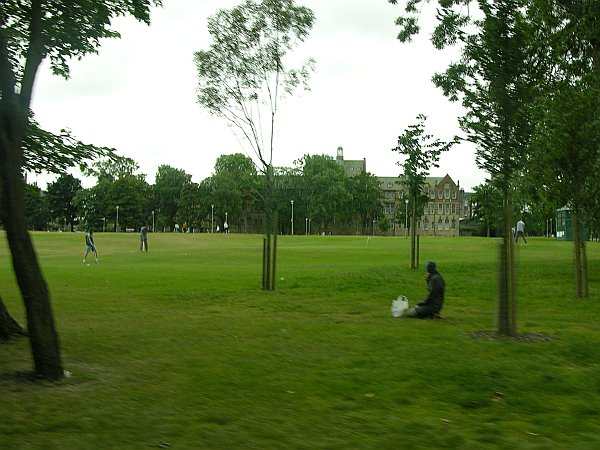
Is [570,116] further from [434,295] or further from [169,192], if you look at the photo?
[169,192]

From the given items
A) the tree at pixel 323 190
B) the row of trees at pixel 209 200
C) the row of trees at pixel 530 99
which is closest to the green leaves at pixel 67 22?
the row of trees at pixel 530 99

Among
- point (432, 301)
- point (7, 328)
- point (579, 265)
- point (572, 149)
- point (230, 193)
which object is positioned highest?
point (230, 193)

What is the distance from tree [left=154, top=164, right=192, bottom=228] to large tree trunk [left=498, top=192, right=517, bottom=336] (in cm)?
12977

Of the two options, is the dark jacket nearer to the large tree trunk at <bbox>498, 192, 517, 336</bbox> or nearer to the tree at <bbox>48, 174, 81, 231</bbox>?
the large tree trunk at <bbox>498, 192, 517, 336</bbox>

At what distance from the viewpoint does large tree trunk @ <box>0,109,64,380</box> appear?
7750mm

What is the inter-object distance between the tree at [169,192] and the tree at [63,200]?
1669 cm

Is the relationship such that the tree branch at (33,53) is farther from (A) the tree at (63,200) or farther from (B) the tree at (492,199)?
(A) the tree at (63,200)

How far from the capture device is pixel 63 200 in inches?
5187

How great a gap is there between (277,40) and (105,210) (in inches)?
4428

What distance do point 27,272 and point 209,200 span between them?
12525 centimetres

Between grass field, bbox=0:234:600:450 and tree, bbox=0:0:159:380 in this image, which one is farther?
tree, bbox=0:0:159:380

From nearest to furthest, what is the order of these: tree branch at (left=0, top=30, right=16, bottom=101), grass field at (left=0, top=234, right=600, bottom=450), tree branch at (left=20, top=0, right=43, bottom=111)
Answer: grass field at (left=0, top=234, right=600, bottom=450)
tree branch at (left=0, top=30, right=16, bottom=101)
tree branch at (left=20, top=0, right=43, bottom=111)

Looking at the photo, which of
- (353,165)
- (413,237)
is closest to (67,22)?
(413,237)

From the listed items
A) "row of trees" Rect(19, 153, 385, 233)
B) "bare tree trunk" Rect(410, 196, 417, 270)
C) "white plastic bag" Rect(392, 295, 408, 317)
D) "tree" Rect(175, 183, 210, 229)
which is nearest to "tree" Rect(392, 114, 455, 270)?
"bare tree trunk" Rect(410, 196, 417, 270)
